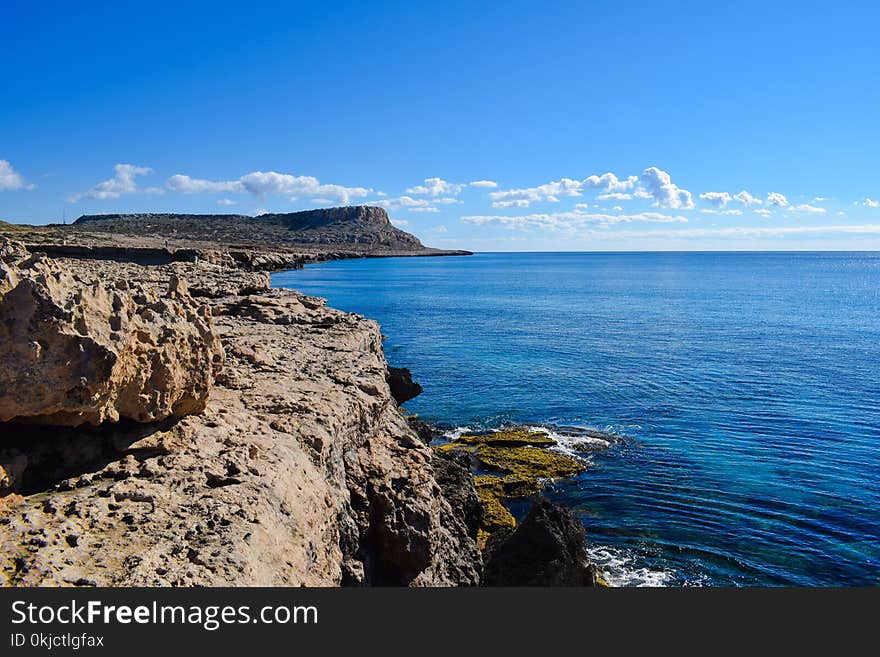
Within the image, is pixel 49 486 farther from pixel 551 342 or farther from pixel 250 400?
pixel 551 342

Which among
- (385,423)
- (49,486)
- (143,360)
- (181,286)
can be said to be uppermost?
(181,286)

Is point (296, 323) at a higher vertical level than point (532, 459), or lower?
higher

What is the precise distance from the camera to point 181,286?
12.1m

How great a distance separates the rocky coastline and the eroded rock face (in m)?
0.02

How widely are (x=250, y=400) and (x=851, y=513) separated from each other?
21.4 metres

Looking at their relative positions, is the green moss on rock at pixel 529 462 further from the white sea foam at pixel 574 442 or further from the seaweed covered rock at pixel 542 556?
the seaweed covered rock at pixel 542 556

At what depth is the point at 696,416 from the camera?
33406 millimetres

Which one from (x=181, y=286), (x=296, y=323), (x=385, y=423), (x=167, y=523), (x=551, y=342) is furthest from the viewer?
(x=551, y=342)

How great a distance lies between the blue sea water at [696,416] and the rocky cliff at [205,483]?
A: 29.0 ft

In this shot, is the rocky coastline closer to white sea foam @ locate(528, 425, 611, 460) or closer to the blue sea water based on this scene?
the blue sea water

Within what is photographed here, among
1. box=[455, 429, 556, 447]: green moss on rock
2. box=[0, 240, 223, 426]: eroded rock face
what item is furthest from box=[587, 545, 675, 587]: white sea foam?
box=[0, 240, 223, 426]: eroded rock face

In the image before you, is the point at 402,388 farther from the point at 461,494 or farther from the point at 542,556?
the point at 542,556

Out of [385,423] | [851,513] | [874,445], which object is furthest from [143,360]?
[874,445]

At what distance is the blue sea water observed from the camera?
65.6 ft
